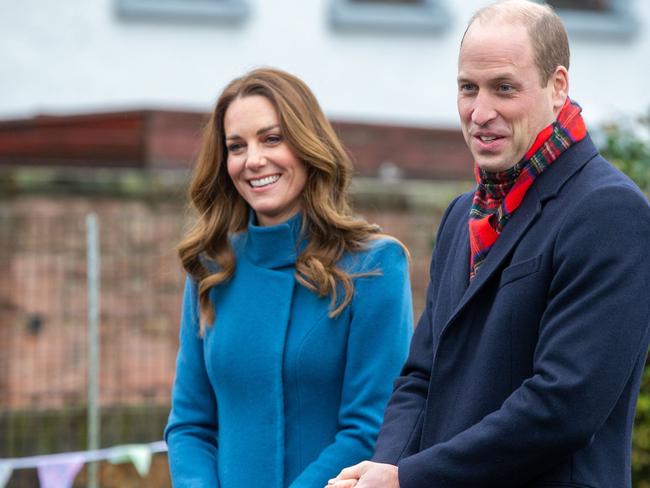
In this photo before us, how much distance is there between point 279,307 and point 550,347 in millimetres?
1219

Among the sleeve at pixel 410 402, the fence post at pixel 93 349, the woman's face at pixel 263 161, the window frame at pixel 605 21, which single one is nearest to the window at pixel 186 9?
the window frame at pixel 605 21

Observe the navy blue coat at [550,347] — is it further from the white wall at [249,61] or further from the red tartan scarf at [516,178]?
the white wall at [249,61]

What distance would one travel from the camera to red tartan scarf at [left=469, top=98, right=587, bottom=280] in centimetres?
283

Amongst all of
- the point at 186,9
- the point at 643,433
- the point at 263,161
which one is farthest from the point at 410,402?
the point at 186,9

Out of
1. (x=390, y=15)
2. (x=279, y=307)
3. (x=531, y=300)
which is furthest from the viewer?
(x=390, y=15)

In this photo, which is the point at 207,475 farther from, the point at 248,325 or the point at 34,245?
the point at 34,245

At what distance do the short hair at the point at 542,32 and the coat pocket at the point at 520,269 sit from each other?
0.38 m

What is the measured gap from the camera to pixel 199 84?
1160cm

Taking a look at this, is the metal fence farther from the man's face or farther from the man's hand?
the man's face

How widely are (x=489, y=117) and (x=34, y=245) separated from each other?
575 centimetres

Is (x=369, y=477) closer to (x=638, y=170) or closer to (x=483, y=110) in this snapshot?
(x=483, y=110)

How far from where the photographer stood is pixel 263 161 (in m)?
3.74

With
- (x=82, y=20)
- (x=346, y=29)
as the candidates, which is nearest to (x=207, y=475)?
(x=82, y=20)

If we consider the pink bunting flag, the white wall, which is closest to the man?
the pink bunting flag
